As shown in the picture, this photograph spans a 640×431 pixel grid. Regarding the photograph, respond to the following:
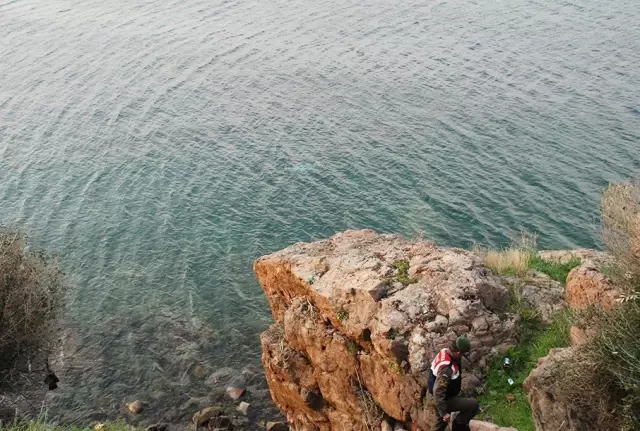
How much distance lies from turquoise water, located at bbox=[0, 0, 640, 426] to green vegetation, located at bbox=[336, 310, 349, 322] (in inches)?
451

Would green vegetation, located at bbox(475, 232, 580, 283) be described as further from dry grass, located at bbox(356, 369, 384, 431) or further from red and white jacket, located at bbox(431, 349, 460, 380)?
red and white jacket, located at bbox(431, 349, 460, 380)

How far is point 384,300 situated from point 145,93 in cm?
4681

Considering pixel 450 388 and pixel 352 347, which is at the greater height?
pixel 450 388

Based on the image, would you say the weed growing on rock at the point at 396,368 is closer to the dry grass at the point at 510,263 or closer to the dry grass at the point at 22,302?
the dry grass at the point at 510,263

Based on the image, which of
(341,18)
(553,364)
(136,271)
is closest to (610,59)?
(341,18)

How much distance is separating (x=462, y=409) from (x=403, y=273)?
20.2 feet

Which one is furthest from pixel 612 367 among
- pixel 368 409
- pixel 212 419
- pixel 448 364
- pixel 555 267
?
pixel 212 419

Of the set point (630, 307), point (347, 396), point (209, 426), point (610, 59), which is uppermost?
point (630, 307)

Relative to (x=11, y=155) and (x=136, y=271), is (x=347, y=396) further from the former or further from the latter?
(x=11, y=155)

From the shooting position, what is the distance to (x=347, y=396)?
73.1ft

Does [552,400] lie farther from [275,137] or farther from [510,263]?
[275,137]

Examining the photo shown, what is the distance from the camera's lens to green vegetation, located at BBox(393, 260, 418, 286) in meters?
22.1

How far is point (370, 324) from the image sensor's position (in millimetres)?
20969

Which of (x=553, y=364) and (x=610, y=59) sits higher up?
(x=553, y=364)
